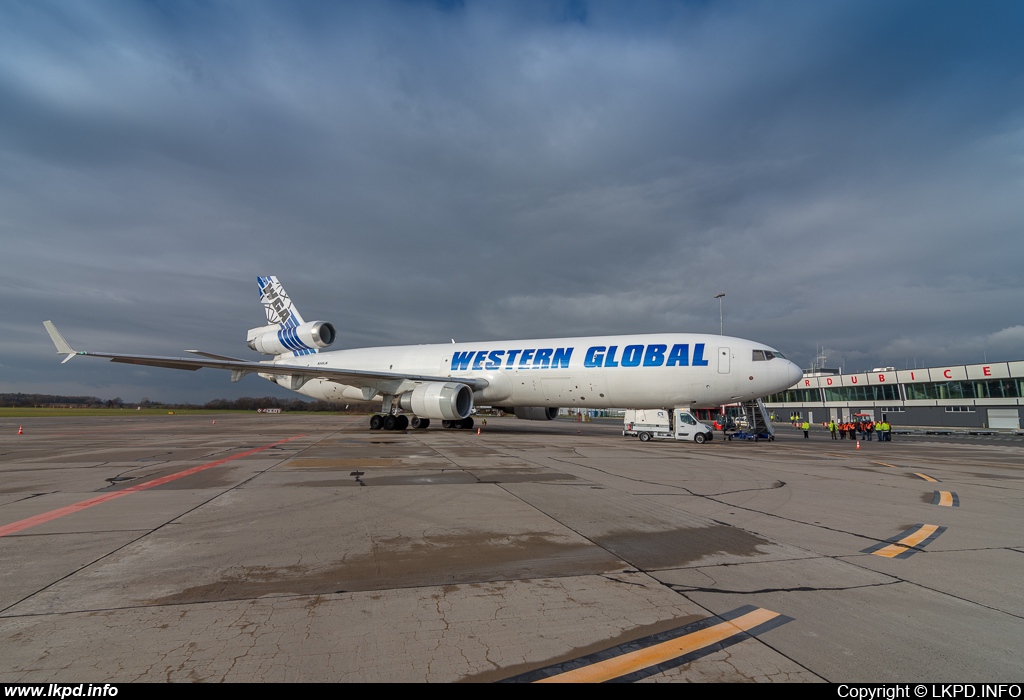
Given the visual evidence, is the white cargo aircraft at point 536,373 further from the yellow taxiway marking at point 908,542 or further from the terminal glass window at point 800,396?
the terminal glass window at point 800,396

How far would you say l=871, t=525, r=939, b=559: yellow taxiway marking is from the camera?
494cm

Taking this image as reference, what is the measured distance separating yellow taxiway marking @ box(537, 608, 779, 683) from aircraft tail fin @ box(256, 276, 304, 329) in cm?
3334

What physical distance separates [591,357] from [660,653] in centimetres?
1959

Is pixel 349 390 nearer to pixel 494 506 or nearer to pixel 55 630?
pixel 494 506

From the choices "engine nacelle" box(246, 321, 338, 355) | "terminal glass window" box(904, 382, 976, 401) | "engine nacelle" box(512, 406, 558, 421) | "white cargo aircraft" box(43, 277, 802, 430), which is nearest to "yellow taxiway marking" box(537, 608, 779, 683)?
"white cargo aircraft" box(43, 277, 802, 430)

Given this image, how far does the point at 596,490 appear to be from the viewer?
27.0ft

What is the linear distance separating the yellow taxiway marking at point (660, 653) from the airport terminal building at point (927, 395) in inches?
1822

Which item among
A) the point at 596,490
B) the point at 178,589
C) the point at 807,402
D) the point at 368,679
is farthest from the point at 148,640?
the point at 807,402

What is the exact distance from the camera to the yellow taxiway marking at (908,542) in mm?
4941

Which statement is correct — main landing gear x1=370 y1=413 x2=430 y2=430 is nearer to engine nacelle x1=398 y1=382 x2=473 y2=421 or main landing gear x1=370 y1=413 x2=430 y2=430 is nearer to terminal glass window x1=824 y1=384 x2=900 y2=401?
engine nacelle x1=398 y1=382 x2=473 y2=421

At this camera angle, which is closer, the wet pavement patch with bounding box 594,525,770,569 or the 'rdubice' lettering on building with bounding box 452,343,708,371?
the wet pavement patch with bounding box 594,525,770,569

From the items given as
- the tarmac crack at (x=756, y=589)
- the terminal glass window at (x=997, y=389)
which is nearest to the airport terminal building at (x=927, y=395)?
the terminal glass window at (x=997, y=389)

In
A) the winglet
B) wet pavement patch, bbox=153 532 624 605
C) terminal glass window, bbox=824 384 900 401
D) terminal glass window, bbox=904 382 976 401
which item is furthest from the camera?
terminal glass window, bbox=824 384 900 401

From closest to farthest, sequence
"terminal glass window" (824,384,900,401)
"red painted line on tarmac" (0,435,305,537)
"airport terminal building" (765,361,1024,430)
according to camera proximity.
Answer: "red painted line on tarmac" (0,435,305,537)
"airport terminal building" (765,361,1024,430)
"terminal glass window" (824,384,900,401)
